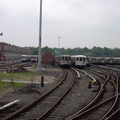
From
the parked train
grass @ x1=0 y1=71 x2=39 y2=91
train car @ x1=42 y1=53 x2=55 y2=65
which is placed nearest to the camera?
grass @ x1=0 y1=71 x2=39 y2=91

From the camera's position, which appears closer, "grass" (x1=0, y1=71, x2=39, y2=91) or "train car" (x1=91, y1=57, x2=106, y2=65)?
"grass" (x1=0, y1=71, x2=39, y2=91)

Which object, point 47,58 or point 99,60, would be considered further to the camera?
point 99,60

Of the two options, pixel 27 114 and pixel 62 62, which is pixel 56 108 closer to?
pixel 27 114

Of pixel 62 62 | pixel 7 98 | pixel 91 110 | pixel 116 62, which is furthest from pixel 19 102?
pixel 116 62

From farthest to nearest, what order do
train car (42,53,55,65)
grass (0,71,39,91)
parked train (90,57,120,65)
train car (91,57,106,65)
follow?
1. train car (91,57,106,65)
2. parked train (90,57,120,65)
3. train car (42,53,55,65)
4. grass (0,71,39,91)

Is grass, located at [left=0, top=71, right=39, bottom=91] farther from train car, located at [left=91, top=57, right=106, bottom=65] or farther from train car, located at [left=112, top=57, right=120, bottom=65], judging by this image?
train car, located at [left=112, top=57, right=120, bottom=65]

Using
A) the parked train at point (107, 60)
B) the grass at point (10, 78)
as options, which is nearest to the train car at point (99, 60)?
the parked train at point (107, 60)

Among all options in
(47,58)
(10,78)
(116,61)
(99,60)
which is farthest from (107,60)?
(10,78)

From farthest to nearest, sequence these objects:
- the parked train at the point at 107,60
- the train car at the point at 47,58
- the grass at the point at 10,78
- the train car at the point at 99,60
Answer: the train car at the point at 99,60 → the parked train at the point at 107,60 → the train car at the point at 47,58 → the grass at the point at 10,78

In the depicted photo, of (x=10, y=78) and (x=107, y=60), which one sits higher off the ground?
(x=107, y=60)

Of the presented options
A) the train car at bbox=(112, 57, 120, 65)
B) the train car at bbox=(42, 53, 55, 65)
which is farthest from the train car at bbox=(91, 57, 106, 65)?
the train car at bbox=(42, 53, 55, 65)

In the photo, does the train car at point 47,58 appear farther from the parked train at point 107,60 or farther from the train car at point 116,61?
the train car at point 116,61

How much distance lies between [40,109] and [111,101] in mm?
4191

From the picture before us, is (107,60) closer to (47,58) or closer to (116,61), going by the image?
(116,61)
